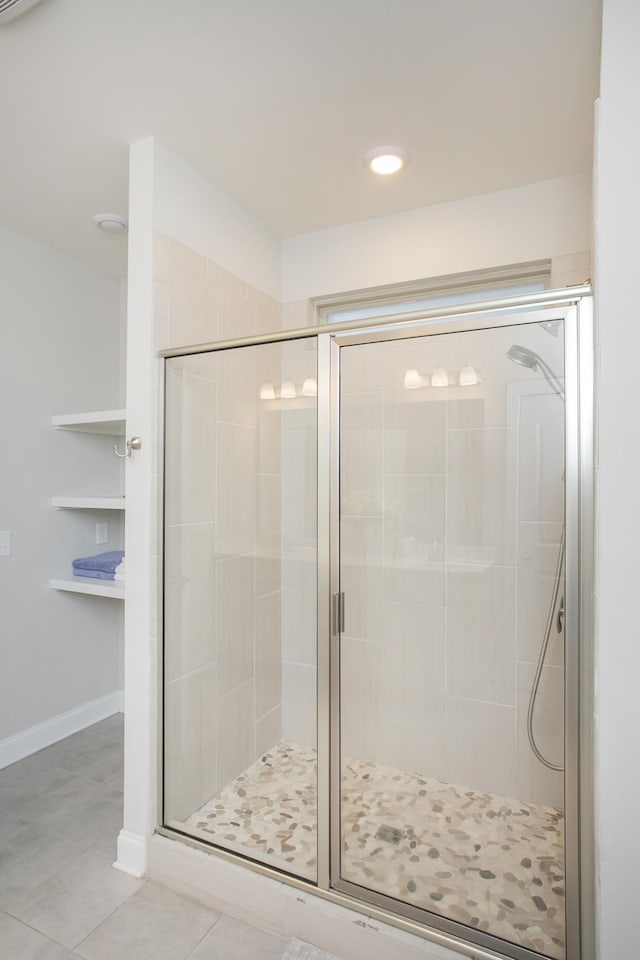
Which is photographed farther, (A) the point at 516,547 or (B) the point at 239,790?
(B) the point at 239,790

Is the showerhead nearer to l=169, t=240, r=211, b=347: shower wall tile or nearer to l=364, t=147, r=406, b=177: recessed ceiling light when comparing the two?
l=364, t=147, r=406, b=177: recessed ceiling light

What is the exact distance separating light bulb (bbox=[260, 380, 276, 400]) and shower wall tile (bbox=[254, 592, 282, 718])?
0.74 m

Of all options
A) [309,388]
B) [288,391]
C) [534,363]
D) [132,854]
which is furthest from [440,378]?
[132,854]

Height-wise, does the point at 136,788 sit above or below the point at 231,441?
below

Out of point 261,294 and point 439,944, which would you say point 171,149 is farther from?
point 439,944

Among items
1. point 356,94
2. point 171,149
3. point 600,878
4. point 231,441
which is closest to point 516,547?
point 600,878

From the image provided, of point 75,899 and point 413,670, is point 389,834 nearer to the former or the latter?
point 413,670

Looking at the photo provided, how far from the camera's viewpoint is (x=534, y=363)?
5.17 ft

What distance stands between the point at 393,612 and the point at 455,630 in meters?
0.22

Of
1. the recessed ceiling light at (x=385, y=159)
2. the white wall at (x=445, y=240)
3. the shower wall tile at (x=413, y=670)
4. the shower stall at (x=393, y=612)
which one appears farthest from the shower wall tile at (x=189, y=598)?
the recessed ceiling light at (x=385, y=159)

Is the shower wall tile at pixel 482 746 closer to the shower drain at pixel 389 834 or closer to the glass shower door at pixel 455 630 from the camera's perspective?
the glass shower door at pixel 455 630

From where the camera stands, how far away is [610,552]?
4.09 ft

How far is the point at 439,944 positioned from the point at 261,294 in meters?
2.42

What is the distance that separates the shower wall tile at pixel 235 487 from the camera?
209cm
